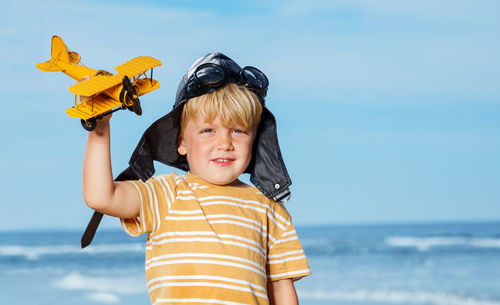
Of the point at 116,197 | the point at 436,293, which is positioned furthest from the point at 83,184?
the point at 436,293

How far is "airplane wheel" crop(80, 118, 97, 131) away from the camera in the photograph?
7.13 ft

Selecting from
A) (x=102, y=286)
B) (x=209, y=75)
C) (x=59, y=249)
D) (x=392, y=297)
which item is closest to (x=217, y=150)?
(x=209, y=75)

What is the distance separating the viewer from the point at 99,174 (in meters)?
2.25

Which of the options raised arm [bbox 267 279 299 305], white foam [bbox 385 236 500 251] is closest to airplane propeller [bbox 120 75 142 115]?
raised arm [bbox 267 279 299 305]

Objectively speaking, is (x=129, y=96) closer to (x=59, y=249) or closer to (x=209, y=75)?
(x=209, y=75)

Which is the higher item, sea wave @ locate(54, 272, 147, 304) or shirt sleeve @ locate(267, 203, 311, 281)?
shirt sleeve @ locate(267, 203, 311, 281)

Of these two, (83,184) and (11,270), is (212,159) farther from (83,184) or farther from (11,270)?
(11,270)

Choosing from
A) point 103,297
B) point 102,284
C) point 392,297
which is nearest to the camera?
point 103,297

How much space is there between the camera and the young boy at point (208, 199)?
7.84ft

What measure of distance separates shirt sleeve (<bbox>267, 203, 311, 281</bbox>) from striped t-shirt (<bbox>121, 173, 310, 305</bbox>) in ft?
0.25

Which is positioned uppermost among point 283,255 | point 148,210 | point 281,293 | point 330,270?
point 148,210

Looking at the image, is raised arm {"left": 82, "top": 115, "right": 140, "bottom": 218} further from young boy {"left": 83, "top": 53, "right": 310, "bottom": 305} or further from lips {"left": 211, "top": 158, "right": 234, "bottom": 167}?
lips {"left": 211, "top": 158, "right": 234, "bottom": 167}

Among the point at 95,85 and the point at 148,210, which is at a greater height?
the point at 95,85

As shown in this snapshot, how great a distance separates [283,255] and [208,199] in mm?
407
